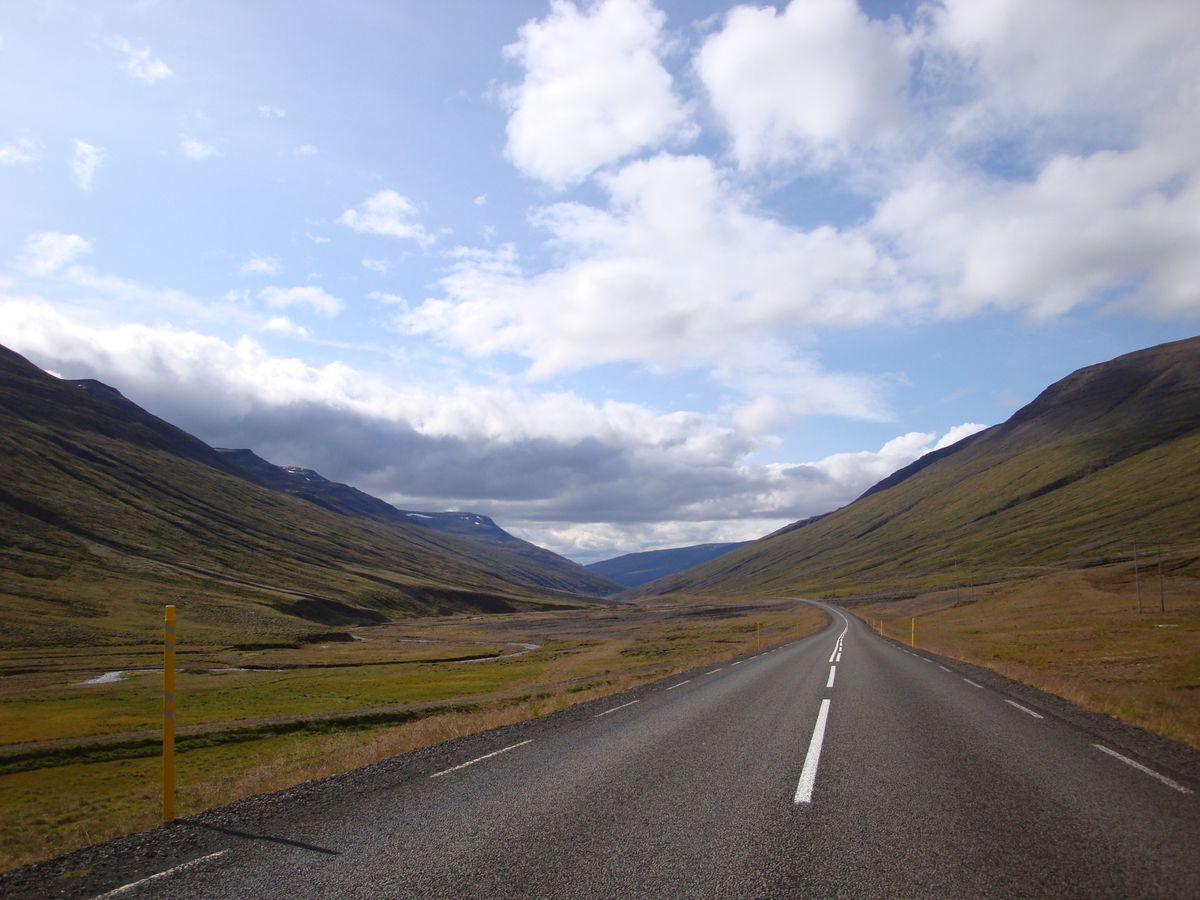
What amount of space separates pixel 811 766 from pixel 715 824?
3.33 metres

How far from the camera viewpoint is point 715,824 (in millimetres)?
8008

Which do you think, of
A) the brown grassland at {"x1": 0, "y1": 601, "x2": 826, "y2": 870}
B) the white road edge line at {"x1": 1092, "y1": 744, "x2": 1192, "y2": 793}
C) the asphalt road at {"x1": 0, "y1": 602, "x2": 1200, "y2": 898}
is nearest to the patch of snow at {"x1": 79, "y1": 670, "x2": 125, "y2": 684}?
the brown grassland at {"x1": 0, "y1": 601, "x2": 826, "y2": 870}

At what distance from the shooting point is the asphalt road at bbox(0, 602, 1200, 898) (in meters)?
6.51

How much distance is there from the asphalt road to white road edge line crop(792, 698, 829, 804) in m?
0.05

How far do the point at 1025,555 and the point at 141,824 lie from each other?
209029 millimetres

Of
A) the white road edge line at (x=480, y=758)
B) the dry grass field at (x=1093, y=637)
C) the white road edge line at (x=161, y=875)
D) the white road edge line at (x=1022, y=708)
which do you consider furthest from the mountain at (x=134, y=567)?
the white road edge line at (x=1022, y=708)

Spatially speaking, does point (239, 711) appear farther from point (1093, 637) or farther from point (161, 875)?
point (1093, 637)

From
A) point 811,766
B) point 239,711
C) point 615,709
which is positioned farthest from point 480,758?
point 239,711

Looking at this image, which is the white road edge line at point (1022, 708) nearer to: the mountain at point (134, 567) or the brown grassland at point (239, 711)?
the brown grassland at point (239, 711)

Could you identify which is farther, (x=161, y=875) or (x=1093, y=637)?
(x=1093, y=637)

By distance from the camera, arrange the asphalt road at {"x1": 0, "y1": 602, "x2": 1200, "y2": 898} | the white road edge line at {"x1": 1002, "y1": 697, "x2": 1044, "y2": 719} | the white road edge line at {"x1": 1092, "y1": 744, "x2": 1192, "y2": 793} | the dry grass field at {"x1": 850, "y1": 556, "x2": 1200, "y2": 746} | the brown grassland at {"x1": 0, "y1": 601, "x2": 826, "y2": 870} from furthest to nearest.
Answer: the dry grass field at {"x1": 850, "y1": 556, "x2": 1200, "y2": 746}
the brown grassland at {"x1": 0, "y1": 601, "x2": 826, "y2": 870}
the white road edge line at {"x1": 1002, "y1": 697, "x2": 1044, "y2": 719}
the white road edge line at {"x1": 1092, "y1": 744, "x2": 1192, "y2": 793}
the asphalt road at {"x1": 0, "y1": 602, "x2": 1200, "y2": 898}

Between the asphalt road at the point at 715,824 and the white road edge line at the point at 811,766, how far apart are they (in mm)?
51

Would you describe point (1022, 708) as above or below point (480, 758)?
below

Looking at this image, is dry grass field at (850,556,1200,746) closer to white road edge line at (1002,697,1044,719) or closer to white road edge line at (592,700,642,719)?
white road edge line at (1002,697,1044,719)
